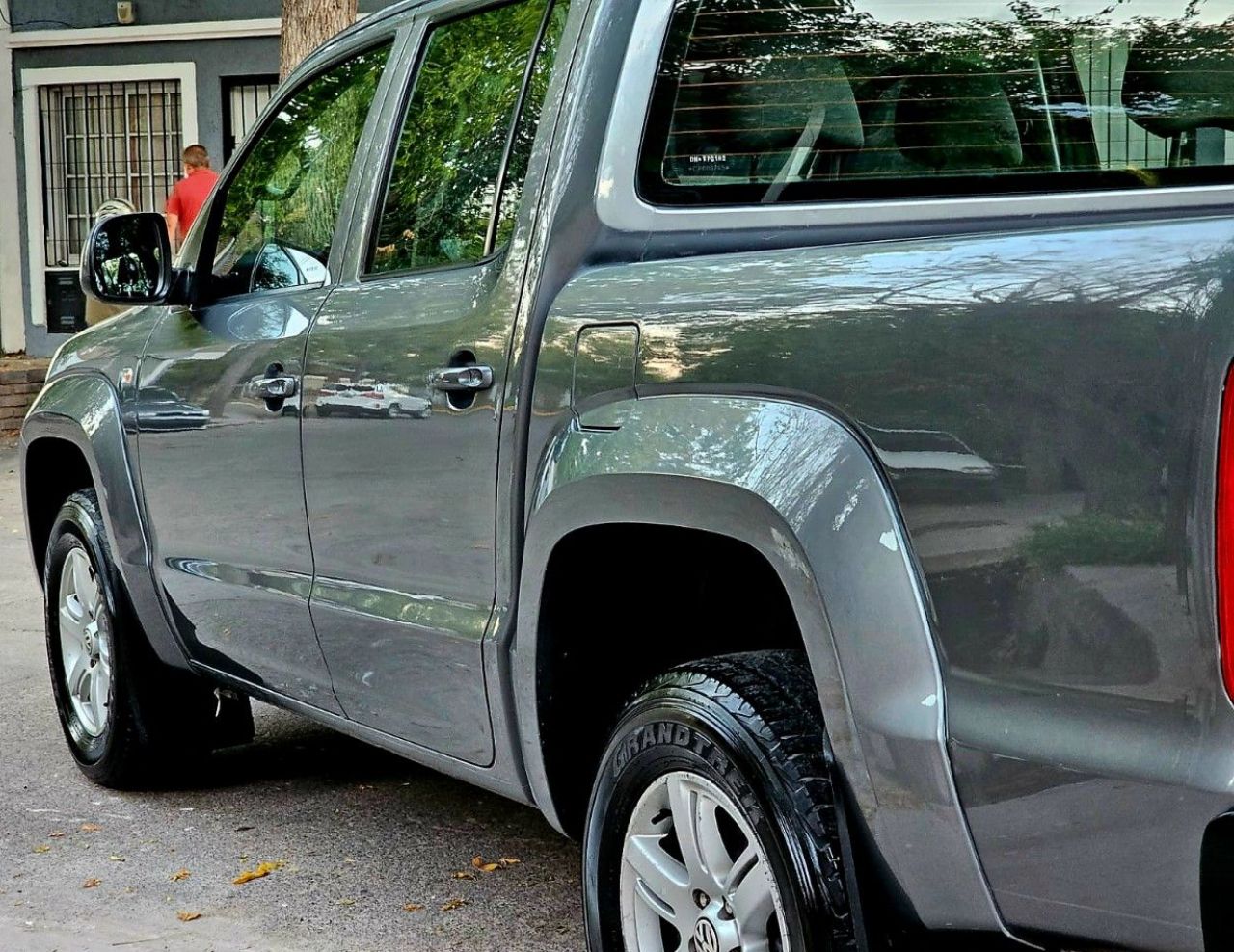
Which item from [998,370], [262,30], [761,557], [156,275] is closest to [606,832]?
[761,557]

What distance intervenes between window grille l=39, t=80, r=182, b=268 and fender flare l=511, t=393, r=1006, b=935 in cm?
1548

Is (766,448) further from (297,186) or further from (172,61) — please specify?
(172,61)

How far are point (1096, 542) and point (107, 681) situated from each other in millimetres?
3474

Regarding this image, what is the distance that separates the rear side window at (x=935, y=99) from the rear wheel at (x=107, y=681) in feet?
7.99

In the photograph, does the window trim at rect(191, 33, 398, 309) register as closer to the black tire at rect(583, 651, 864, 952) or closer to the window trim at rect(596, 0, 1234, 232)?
the window trim at rect(596, 0, 1234, 232)

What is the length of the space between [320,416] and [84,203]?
15048mm

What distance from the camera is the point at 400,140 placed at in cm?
375

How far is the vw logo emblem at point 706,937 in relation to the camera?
271cm

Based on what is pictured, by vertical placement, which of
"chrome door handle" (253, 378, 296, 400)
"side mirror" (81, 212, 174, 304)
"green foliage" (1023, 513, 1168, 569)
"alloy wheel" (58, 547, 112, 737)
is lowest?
"alloy wheel" (58, 547, 112, 737)

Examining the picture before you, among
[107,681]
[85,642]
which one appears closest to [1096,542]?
[107,681]

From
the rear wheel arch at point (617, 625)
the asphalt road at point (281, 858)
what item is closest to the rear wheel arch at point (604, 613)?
the rear wheel arch at point (617, 625)

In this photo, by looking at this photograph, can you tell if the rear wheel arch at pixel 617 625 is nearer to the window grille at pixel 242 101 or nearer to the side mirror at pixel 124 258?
the side mirror at pixel 124 258

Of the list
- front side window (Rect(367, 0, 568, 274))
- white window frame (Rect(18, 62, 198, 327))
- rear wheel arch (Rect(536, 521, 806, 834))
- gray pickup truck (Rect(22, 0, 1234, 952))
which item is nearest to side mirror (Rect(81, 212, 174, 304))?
gray pickup truck (Rect(22, 0, 1234, 952))

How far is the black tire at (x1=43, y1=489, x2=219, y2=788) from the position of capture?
4793mm
